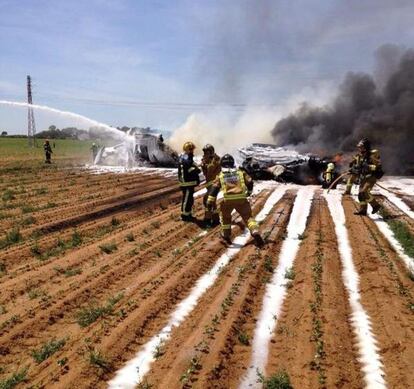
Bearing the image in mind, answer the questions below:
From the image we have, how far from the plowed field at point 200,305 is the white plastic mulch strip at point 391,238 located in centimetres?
6

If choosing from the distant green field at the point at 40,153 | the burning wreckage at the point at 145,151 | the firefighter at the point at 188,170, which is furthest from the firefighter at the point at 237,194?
the distant green field at the point at 40,153

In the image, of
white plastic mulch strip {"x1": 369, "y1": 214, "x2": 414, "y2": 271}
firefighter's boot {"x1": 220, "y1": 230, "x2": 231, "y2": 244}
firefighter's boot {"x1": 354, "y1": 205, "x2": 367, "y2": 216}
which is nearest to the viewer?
white plastic mulch strip {"x1": 369, "y1": 214, "x2": 414, "y2": 271}

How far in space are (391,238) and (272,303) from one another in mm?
4813

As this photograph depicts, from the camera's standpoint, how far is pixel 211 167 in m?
10.9

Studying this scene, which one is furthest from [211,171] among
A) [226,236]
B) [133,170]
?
[133,170]

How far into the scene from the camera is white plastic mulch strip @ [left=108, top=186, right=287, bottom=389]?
14.3ft

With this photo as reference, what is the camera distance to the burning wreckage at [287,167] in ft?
64.8

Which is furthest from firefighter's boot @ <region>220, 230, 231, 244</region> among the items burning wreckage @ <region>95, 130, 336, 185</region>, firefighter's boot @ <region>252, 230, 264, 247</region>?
burning wreckage @ <region>95, 130, 336, 185</region>

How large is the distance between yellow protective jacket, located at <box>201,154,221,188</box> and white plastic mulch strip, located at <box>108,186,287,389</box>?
1.95m

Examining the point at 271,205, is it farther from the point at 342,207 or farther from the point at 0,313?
the point at 0,313

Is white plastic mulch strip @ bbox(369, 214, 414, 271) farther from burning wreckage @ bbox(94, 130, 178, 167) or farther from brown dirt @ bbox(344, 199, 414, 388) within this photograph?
burning wreckage @ bbox(94, 130, 178, 167)

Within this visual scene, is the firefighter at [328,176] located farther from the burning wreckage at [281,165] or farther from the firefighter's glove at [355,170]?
the firefighter's glove at [355,170]

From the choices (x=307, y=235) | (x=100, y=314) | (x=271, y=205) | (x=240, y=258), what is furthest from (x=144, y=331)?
(x=271, y=205)

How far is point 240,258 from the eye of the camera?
8180 millimetres
